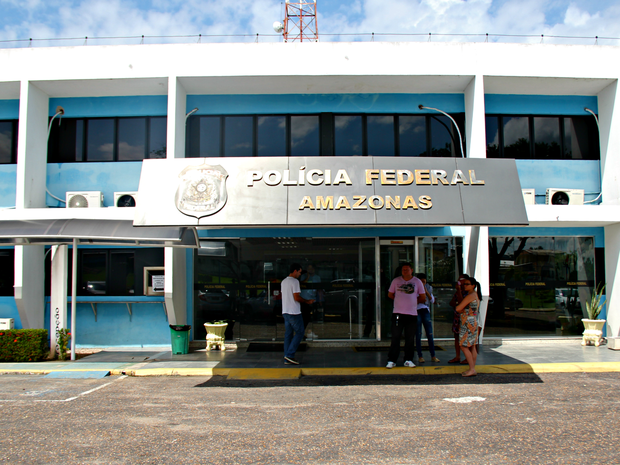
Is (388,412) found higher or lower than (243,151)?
lower

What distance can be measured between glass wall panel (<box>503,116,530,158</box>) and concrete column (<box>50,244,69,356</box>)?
10533 mm

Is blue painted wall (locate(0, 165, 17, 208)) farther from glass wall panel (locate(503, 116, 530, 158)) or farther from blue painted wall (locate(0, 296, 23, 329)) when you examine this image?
glass wall panel (locate(503, 116, 530, 158))

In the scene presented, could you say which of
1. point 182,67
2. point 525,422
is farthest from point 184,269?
point 525,422

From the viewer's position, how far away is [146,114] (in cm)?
1182

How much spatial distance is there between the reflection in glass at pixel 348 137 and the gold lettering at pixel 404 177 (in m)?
3.87

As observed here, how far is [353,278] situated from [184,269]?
402cm

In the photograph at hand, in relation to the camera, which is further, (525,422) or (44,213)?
(44,213)

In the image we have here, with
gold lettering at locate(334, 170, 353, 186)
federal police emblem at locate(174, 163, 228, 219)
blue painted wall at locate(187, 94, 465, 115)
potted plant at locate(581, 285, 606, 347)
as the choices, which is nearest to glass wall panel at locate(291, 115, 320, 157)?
blue painted wall at locate(187, 94, 465, 115)

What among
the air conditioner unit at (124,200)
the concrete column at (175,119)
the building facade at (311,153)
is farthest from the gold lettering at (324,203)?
the air conditioner unit at (124,200)

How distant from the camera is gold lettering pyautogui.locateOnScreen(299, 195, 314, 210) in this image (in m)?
7.64

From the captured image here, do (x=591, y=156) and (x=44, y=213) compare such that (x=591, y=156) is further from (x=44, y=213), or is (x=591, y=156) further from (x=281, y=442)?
(x=44, y=213)

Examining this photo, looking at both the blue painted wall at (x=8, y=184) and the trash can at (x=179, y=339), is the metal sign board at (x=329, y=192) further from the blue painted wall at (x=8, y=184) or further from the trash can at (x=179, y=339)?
the blue painted wall at (x=8, y=184)

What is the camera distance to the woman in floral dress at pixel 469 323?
7699 mm

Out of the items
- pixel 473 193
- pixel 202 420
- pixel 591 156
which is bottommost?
pixel 202 420
